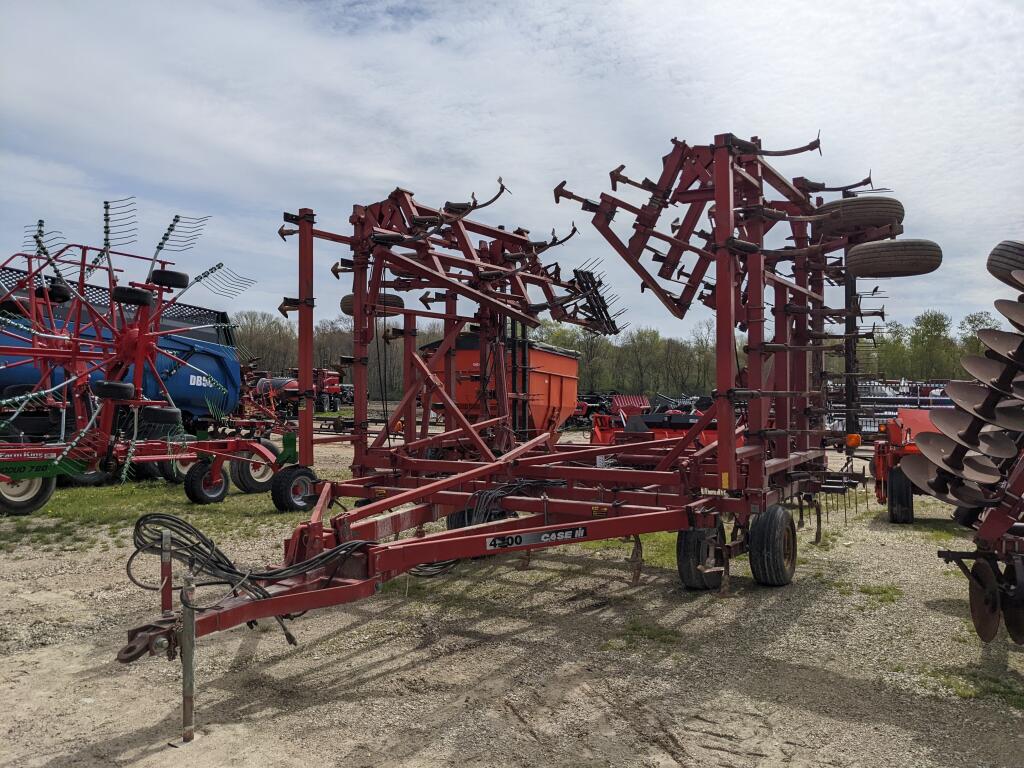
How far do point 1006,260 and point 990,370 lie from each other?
2.26ft

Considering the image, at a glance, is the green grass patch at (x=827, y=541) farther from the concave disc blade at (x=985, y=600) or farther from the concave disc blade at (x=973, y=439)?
the concave disc blade at (x=985, y=600)

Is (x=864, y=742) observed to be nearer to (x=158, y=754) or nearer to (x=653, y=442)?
(x=158, y=754)

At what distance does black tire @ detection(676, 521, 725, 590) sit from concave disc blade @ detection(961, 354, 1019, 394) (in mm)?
2058

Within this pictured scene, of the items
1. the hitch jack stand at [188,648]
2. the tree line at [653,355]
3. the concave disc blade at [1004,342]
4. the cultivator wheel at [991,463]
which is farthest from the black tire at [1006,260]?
the tree line at [653,355]

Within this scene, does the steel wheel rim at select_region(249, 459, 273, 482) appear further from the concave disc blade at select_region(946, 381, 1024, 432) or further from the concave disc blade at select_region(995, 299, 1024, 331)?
the concave disc blade at select_region(995, 299, 1024, 331)

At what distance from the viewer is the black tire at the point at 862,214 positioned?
7125 millimetres

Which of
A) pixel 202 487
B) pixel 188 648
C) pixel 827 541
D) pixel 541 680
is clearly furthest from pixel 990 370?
pixel 202 487

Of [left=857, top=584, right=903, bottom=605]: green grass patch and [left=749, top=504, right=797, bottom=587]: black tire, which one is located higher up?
[left=749, top=504, right=797, bottom=587]: black tire

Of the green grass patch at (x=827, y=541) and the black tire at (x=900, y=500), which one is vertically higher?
the black tire at (x=900, y=500)

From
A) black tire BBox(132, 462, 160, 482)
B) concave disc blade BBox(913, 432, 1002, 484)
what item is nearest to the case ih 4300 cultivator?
concave disc blade BBox(913, 432, 1002, 484)

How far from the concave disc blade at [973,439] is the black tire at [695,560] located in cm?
174

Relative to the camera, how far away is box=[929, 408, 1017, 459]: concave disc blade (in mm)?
4715

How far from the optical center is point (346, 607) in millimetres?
5883

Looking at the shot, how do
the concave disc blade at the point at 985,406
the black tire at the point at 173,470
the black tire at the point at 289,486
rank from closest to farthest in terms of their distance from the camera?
the concave disc blade at the point at 985,406 < the black tire at the point at 289,486 < the black tire at the point at 173,470
